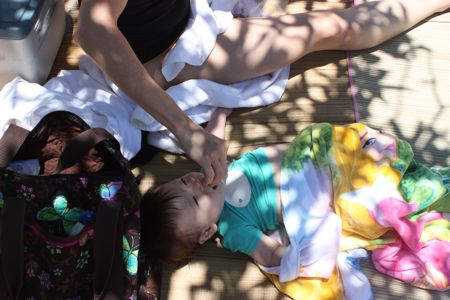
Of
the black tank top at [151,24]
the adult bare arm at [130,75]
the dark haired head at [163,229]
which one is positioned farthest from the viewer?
the black tank top at [151,24]

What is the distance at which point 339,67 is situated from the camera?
2393 millimetres

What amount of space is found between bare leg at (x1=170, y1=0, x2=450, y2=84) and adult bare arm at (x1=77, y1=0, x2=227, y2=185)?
0.60 meters

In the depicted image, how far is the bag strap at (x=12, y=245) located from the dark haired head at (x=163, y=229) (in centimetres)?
38

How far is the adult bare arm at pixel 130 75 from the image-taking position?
151 cm

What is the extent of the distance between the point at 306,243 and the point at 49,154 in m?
0.92

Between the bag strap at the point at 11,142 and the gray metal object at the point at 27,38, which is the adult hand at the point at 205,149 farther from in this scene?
the gray metal object at the point at 27,38

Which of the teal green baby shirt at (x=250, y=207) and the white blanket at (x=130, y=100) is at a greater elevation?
the white blanket at (x=130, y=100)

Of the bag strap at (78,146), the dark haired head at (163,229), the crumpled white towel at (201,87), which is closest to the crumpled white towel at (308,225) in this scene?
the dark haired head at (163,229)

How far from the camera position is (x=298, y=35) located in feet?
7.41

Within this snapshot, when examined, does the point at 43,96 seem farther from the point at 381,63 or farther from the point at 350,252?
the point at 381,63

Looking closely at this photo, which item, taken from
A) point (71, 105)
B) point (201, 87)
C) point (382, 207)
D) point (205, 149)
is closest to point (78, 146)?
point (71, 105)

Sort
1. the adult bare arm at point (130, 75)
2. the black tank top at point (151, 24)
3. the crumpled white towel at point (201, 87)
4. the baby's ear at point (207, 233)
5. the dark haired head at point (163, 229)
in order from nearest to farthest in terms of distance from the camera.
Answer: the adult bare arm at point (130, 75) < the dark haired head at point (163, 229) < the baby's ear at point (207, 233) < the black tank top at point (151, 24) < the crumpled white towel at point (201, 87)

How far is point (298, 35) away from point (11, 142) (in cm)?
118

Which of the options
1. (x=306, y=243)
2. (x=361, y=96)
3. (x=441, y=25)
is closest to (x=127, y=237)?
(x=306, y=243)
